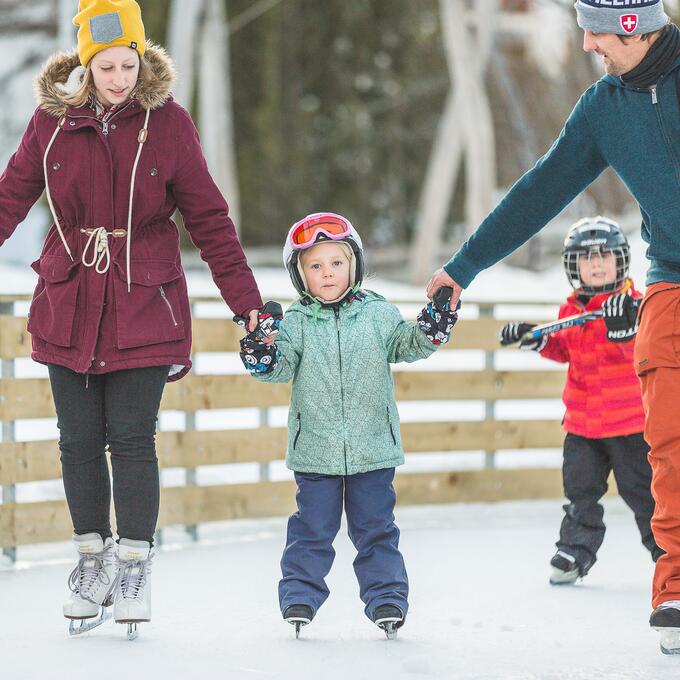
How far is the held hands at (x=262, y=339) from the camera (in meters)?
3.05

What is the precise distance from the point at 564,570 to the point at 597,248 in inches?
40.3

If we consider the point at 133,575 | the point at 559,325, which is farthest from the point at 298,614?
the point at 559,325

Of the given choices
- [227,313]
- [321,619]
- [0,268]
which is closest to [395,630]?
[321,619]

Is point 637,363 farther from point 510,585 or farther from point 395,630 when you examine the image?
point 510,585

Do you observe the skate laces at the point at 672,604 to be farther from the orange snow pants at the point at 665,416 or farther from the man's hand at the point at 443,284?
the man's hand at the point at 443,284

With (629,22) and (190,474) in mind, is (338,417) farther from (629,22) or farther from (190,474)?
(190,474)

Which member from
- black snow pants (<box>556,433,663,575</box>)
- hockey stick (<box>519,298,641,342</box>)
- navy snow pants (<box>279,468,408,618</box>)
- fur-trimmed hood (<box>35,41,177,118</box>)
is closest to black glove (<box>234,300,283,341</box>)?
navy snow pants (<box>279,468,408,618</box>)

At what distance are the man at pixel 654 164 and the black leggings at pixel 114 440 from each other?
1.20 meters

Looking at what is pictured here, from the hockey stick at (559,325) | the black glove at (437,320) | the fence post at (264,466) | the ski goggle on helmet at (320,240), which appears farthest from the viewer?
the fence post at (264,466)

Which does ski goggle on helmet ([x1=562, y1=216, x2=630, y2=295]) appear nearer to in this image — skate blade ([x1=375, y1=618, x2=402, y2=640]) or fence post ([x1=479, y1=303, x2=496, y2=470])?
skate blade ([x1=375, y1=618, x2=402, y2=640])

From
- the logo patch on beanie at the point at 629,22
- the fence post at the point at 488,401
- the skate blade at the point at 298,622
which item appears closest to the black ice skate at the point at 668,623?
the skate blade at the point at 298,622

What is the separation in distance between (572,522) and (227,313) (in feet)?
14.1

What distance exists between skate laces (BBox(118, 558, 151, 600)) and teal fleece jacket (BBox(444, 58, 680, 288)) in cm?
108

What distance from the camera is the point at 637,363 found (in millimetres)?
3053
